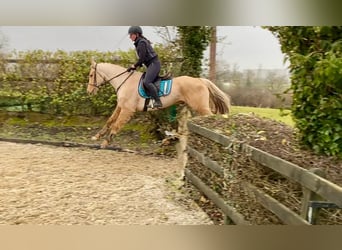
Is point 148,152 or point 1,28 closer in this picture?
point 1,28

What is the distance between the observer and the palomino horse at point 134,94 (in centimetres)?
225

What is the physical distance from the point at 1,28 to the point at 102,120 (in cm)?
66

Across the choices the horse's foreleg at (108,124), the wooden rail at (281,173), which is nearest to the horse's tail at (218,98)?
the wooden rail at (281,173)

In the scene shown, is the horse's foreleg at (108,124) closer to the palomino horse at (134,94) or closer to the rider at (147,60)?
the palomino horse at (134,94)

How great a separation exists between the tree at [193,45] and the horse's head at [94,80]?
0.42 metres

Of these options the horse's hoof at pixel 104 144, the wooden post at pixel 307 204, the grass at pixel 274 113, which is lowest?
the wooden post at pixel 307 204

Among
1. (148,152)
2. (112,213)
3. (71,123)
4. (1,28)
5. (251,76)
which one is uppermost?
(1,28)

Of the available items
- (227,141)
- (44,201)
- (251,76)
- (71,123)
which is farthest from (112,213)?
(251,76)

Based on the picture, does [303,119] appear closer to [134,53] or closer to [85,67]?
[134,53]

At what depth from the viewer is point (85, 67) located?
2229mm

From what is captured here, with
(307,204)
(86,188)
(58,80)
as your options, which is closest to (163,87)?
(58,80)

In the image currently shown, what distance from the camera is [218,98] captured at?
2.24 meters

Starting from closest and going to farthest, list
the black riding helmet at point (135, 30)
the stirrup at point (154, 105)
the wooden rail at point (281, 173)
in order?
the wooden rail at point (281, 173)
the black riding helmet at point (135, 30)
the stirrup at point (154, 105)

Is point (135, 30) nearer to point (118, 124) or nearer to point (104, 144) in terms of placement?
point (118, 124)
